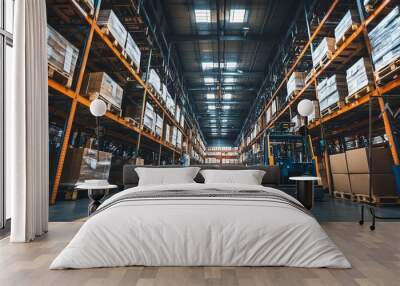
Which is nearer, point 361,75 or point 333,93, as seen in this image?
point 361,75

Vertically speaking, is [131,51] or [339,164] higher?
[131,51]

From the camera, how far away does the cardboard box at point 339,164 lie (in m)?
7.19

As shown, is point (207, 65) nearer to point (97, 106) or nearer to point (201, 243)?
point (97, 106)

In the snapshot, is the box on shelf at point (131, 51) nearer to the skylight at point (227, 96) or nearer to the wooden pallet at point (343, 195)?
the wooden pallet at point (343, 195)

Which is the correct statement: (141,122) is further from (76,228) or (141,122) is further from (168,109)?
(76,228)

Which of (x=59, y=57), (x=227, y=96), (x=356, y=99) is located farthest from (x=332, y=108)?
(x=227, y=96)

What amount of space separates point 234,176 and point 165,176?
40.9 inches

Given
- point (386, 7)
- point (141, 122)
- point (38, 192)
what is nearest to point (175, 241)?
point (38, 192)

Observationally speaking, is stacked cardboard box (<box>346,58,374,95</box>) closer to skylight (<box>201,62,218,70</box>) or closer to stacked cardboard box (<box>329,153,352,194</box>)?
stacked cardboard box (<box>329,153,352,194</box>)

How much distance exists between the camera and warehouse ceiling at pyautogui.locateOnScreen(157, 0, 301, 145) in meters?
10.6

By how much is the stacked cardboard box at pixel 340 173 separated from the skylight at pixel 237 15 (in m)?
6.53

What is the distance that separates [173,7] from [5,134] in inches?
332

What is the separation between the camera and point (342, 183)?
744 cm

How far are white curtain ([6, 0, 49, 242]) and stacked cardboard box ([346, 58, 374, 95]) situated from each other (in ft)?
19.3
